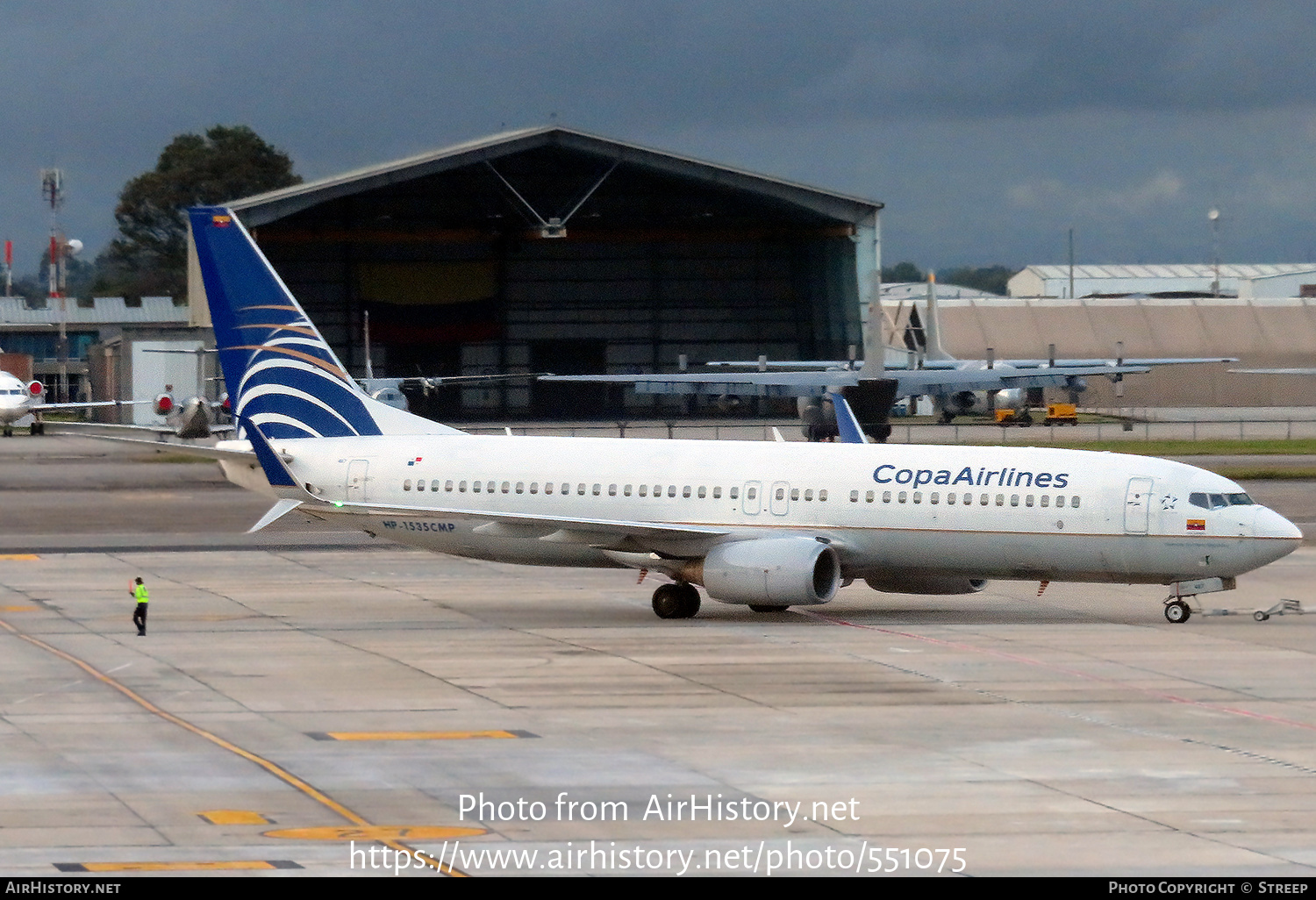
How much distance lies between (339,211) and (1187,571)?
3325 inches

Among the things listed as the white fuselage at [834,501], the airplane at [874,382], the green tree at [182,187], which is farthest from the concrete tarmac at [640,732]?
the green tree at [182,187]

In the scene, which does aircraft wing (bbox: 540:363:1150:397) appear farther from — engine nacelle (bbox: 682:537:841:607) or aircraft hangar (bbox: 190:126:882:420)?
engine nacelle (bbox: 682:537:841:607)

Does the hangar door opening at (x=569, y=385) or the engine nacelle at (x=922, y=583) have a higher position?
the hangar door opening at (x=569, y=385)

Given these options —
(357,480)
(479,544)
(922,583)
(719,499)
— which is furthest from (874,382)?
(479,544)

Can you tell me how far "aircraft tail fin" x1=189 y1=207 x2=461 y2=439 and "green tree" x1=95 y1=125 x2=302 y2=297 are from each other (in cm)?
15292

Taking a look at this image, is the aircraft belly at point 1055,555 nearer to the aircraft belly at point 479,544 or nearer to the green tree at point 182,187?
the aircraft belly at point 479,544

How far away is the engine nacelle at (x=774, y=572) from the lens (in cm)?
3391

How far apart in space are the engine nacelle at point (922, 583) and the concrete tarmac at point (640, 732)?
1.88 ft

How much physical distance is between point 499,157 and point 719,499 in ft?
229

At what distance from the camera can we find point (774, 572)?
3403 cm

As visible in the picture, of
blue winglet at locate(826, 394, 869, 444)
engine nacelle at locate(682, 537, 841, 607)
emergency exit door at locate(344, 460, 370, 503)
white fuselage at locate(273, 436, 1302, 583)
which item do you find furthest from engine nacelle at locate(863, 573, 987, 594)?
emergency exit door at locate(344, 460, 370, 503)
